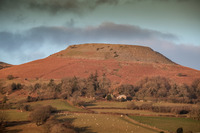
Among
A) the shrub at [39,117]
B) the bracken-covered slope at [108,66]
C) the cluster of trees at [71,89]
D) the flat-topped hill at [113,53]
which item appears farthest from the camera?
the flat-topped hill at [113,53]

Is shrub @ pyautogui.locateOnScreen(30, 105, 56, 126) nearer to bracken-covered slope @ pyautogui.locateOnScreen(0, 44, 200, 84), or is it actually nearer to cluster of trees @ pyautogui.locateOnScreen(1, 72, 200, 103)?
cluster of trees @ pyautogui.locateOnScreen(1, 72, 200, 103)

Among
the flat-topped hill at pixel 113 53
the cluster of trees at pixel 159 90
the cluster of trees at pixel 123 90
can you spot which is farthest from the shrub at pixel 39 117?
the flat-topped hill at pixel 113 53

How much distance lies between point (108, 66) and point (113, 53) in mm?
16446

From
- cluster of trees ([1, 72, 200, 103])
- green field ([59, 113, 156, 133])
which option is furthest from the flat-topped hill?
green field ([59, 113, 156, 133])

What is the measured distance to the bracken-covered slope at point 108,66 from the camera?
71.0 metres

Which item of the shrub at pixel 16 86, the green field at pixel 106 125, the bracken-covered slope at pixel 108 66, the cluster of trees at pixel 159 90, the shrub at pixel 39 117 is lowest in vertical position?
the green field at pixel 106 125

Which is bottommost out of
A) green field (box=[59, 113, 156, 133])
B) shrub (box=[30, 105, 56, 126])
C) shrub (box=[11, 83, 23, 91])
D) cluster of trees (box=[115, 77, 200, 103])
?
green field (box=[59, 113, 156, 133])

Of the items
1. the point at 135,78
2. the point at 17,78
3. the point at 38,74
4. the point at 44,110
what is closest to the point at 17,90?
the point at 17,78

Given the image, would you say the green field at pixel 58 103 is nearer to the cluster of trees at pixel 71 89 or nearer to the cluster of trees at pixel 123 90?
the cluster of trees at pixel 71 89

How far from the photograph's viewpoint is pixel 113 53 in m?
95.2

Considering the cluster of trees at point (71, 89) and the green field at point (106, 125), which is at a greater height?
the cluster of trees at point (71, 89)

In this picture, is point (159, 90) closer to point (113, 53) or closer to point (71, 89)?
point (71, 89)

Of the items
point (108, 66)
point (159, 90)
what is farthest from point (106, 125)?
point (108, 66)

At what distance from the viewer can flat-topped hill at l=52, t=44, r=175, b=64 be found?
3600 inches
